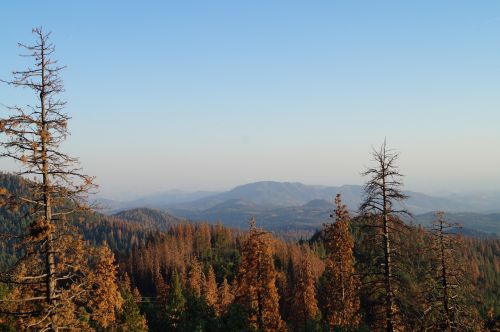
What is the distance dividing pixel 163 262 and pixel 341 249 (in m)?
122

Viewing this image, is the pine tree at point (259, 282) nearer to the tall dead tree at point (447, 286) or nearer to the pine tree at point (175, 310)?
the tall dead tree at point (447, 286)

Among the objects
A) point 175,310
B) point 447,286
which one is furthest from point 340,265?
point 175,310

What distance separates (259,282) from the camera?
121ft

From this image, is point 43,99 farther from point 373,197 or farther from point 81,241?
point 373,197

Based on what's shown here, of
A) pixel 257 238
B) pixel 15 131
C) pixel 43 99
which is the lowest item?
pixel 257 238

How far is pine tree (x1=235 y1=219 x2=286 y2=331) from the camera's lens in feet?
120

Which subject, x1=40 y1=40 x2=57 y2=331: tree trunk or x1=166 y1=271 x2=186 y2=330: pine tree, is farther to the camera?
x1=166 y1=271 x2=186 y2=330: pine tree

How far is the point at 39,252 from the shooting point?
16.1 metres

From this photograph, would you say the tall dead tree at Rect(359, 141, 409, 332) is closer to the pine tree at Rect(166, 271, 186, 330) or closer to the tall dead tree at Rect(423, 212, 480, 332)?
the tall dead tree at Rect(423, 212, 480, 332)

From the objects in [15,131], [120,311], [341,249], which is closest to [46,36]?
[15,131]

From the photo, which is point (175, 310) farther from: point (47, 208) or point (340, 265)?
point (47, 208)

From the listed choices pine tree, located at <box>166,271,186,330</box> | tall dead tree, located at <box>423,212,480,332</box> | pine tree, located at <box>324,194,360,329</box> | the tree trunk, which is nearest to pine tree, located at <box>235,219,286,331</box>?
pine tree, located at <box>324,194,360,329</box>

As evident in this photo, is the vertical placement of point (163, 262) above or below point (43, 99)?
below

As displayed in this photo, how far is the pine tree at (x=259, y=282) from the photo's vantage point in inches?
1446
